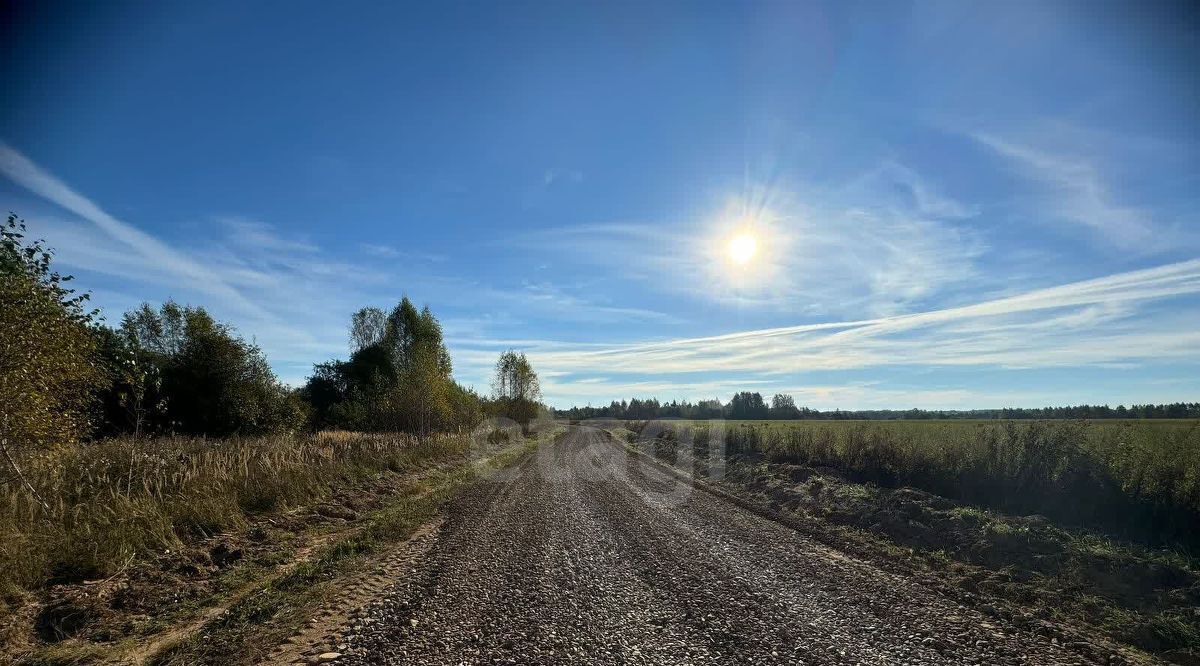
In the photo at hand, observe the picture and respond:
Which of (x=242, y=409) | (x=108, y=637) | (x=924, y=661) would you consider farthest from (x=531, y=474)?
(x=924, y=661)

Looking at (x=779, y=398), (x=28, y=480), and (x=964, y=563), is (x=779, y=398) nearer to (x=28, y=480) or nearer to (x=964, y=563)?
(x=964, y=563)

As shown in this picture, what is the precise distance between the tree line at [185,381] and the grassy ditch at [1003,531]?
13608mm

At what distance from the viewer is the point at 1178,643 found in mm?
5426

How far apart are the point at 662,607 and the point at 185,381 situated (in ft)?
78.9

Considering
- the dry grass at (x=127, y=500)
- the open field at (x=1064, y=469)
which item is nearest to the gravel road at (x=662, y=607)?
the dry grass at (x=127, y=500)

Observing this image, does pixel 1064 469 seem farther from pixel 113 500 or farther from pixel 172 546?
pixel 113 500

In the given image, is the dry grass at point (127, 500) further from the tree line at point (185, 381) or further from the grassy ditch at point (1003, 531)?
the grassy ditch at point (1003, 531)

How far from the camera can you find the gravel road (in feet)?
16.5

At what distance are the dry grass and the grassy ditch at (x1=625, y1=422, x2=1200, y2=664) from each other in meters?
12.2

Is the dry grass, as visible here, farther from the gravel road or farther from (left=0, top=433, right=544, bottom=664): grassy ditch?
the gravel road

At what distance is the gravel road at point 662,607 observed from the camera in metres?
5.04

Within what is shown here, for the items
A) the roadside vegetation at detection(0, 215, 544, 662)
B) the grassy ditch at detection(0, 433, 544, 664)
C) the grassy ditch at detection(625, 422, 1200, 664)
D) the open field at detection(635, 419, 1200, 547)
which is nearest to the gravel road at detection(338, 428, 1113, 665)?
the grassy ditch at detection(625, 422, 1200, 664)

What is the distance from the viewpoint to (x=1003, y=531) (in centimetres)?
886

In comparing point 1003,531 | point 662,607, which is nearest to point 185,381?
point 662,607
